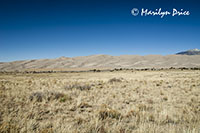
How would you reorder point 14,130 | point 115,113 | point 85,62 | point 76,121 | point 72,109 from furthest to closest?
point 85,62 < point 72,109 < point 115,113 < point 76,121 < point 14,130

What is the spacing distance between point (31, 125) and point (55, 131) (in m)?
0.82

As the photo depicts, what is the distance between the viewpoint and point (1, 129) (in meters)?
3.29

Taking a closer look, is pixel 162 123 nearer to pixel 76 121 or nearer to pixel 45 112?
pixel 76 121

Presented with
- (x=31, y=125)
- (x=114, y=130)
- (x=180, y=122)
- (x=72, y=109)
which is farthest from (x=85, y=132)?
(x=180, y=122)

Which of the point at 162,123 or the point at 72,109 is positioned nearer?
the point at 162,123

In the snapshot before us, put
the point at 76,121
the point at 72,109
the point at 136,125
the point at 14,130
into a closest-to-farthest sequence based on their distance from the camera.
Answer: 1. the point at 14,130
2. the point at 136,125
3. the point at 76,121
4. the point at 72,109

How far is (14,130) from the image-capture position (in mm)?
3268

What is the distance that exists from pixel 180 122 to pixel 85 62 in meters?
121

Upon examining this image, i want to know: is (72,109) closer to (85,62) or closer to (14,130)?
(14,130)

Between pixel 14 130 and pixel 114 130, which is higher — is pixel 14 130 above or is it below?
above

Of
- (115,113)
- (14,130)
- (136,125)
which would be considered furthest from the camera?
(115,113)

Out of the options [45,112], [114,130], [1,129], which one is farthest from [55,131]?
[45,112]

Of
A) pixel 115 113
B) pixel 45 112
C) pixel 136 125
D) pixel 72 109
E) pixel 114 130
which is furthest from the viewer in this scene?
pixel 72 109

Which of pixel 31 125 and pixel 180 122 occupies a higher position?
pixel 31 125
